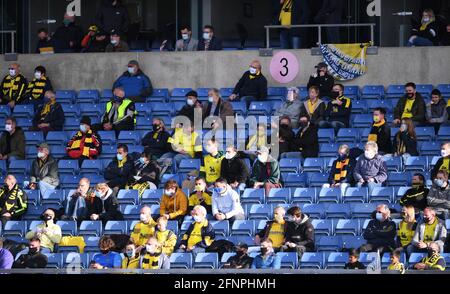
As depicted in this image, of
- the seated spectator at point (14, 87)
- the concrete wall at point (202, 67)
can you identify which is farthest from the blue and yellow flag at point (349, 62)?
the seated spectator at point (14, 87)

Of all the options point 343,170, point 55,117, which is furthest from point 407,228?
point 55,117

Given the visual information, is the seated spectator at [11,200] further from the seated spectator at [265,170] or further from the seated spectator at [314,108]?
the seated spectator at [314,108]

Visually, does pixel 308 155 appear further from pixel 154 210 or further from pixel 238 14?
pixel 238 14

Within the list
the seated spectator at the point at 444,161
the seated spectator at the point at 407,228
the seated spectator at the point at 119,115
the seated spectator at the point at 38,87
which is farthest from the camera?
the seated spectator at the point at 38,87

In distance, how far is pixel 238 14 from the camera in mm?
27078

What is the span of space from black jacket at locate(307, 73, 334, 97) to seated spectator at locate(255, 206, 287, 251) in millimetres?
3816

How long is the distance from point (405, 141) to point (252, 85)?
3.00m

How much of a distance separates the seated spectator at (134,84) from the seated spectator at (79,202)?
9.84 feet

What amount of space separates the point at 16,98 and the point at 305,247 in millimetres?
6878

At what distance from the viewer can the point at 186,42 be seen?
2522 cm

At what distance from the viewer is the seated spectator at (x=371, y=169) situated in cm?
2114

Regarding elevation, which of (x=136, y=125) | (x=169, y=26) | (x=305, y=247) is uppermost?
(x=169, y=26)
